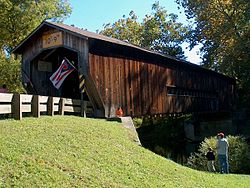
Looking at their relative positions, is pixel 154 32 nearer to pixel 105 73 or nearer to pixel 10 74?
pixel 10 74

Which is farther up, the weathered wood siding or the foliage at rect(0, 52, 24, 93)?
the foliage at rect(0, 52, 24, 93)

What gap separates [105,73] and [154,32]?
30126mm

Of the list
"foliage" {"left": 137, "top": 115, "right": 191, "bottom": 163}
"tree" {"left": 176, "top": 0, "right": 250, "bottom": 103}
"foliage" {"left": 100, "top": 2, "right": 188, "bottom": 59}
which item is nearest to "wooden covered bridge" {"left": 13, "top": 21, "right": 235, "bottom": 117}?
"foliage" {"left": 137, "top": 115, "right": 191, "bottom": 163}

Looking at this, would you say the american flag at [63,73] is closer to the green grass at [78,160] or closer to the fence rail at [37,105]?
the fence rail at [37,105]

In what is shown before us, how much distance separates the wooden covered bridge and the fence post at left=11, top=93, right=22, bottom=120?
5027 mm

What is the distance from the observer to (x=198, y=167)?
50.9 ft

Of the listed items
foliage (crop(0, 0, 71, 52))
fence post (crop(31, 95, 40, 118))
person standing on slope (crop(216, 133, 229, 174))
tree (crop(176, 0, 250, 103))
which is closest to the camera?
fence post (crop(31, 95, 40, 118))

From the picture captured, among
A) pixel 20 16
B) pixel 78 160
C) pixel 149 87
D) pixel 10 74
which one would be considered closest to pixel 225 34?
pixel 149 87

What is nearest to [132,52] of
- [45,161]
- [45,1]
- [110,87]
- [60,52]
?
[110,87]

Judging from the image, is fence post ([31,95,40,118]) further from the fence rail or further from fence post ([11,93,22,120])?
fence post ([11,93,22,120])

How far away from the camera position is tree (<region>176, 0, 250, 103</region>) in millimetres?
31359

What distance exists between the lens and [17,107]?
34.3 ft

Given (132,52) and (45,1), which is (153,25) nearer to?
(45,1)

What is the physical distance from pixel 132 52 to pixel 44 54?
4.68 m
